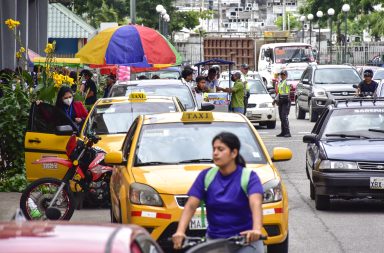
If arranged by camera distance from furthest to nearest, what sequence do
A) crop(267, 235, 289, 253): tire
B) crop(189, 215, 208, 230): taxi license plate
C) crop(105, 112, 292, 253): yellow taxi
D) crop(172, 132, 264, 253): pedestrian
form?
crop(267, 235, 289, 253): tire, crop(105, 112, 292, 253): yellow taxi, crop(189, 215, 208, 230): taxi license plate, crop(172, 132, 264, 253): pedestrian

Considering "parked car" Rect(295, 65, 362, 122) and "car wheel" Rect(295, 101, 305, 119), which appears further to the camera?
"car wheel" Rect(295, 101, 305, 119)

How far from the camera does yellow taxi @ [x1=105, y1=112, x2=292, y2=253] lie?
1101 centimetres

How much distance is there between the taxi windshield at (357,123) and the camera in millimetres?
16422

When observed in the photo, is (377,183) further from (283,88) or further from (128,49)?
(283,88)

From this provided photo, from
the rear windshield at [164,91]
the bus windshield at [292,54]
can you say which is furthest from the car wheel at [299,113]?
the rear windshield at [164,91]

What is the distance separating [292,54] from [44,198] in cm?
4330

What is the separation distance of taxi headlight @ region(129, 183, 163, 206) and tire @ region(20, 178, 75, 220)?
9.90 feet

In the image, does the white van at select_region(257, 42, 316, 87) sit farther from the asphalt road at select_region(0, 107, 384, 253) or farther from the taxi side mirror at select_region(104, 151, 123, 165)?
the taxi side mirror at select_region(104, 151, 123, 165)

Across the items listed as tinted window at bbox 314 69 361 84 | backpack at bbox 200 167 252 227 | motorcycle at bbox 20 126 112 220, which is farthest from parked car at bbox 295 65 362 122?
backpack at bbox 200 167 252 227

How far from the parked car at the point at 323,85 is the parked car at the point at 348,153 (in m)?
18.4

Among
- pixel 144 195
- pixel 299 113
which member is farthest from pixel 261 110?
pixel 144 195

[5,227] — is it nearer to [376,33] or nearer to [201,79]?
[201,79]

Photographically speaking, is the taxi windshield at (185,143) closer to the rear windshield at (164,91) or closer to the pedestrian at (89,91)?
the rear windshield at (164,91)

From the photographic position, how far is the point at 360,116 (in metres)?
16.7
